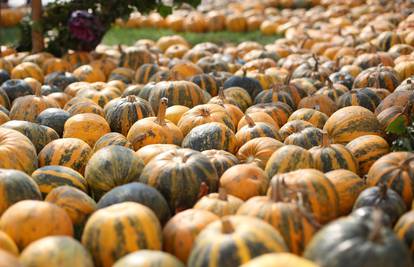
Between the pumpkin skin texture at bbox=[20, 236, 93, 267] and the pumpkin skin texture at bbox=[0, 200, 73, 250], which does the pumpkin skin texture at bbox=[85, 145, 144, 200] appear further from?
the pumpkin skin texture at bbox=[20, 236, 93, 267]

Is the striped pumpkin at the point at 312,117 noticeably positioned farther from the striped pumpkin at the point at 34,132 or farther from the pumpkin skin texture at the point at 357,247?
the pumpkin skin texture at the point at 357,247

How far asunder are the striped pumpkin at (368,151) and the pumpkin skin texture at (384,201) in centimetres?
92

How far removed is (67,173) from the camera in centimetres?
427

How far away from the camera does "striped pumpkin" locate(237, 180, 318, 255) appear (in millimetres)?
3232

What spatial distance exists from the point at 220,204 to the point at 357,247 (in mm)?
1137

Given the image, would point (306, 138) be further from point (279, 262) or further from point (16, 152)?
point (279, 262)

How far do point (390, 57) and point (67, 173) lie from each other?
5.05 meters

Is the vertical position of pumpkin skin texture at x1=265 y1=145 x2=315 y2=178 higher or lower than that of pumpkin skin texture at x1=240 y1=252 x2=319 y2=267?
lower

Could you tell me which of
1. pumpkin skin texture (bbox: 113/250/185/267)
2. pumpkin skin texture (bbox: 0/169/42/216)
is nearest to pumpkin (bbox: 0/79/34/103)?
pumpkin skin texture (bbox: 0/169/42/216)

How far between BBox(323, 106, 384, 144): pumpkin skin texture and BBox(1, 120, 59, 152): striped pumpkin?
2.39 m

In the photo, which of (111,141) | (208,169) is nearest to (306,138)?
(208,169)

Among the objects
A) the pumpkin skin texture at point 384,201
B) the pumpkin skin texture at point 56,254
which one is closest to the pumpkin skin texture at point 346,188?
the pumpkin skin texture at point 384,201

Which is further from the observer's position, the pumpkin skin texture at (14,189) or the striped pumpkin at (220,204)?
the pumpkin skin texture at (14,189)

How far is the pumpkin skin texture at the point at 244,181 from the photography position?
396cm
